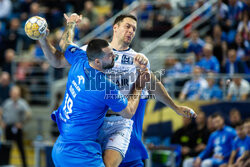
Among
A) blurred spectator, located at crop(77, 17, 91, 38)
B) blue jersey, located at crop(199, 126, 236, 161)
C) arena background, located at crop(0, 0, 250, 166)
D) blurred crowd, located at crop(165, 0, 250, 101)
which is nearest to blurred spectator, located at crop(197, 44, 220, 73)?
blurred crowd, located at crop(165, 0, 250, 101)

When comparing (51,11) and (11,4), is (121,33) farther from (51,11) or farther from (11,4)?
(11,4)

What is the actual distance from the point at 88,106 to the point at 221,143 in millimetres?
5615

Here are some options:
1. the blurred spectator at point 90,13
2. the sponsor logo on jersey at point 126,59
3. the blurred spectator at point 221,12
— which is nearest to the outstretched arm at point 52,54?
the sponsor logo on jersey at point 126,59

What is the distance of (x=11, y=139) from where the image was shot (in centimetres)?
1231

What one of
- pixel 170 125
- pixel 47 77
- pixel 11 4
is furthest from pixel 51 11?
pixel 170 125

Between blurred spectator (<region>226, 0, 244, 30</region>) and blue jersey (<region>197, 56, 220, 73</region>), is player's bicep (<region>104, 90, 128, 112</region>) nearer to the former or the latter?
blue jersey (<region>197, 56, 220, 73</region>)

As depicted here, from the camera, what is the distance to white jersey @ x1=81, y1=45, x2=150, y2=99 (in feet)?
19.3

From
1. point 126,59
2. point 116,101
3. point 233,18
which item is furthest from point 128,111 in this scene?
point 233,18

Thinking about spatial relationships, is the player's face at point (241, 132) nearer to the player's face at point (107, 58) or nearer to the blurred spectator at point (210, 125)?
the blurred spectator at point (210, 125)

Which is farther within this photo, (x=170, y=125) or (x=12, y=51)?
(x=12, y=51)

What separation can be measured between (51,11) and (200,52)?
7.04 meters

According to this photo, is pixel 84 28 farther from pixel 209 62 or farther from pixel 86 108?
pixel 86 108

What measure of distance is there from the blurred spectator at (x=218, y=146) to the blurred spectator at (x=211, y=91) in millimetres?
1248

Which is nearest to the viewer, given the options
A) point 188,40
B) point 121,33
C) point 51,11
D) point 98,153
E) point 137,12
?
point 98,153
